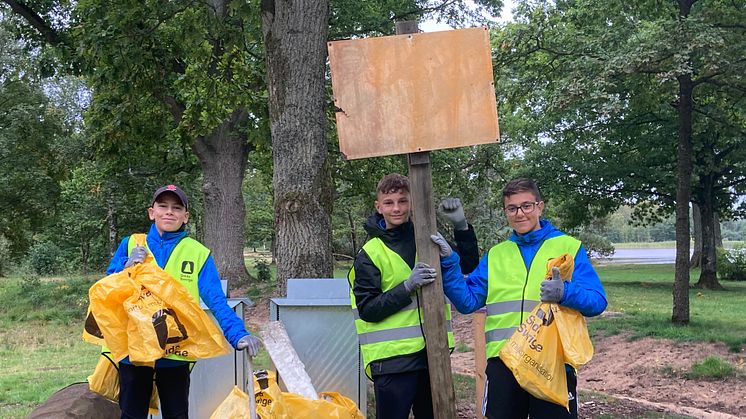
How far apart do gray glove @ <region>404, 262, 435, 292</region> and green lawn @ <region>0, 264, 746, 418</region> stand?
3.39 meters

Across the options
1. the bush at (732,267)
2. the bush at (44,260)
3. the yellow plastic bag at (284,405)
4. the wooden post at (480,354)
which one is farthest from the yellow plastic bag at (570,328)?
the bush at (44,260)

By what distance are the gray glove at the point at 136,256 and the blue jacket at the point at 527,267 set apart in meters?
1.59

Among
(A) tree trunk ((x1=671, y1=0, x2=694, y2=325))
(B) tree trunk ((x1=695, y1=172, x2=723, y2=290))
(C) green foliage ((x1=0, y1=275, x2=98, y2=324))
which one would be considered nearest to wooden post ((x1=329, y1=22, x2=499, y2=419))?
(A) tree trunk ((x1=671, y1=0, x2=694, y2=325))

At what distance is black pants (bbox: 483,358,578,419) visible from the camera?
313 cm

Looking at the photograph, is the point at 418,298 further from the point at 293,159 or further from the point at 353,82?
the point at 293,159

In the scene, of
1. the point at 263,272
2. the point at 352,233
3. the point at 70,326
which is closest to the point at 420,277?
the point at 70,326

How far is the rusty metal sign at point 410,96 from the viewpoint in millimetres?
3402

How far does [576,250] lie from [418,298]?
0.83 metres

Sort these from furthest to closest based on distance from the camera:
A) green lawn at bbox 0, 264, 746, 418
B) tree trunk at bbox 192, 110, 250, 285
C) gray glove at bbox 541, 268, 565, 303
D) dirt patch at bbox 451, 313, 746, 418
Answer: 1. tree trunk at bbox 192, 110, 250, 285
2. green lawn at bbox 0, 264, 746, 418
3. dirt patch at bbox 451, 313, 746, 418
4. gray glove at bbox 541, 268, 565, 303

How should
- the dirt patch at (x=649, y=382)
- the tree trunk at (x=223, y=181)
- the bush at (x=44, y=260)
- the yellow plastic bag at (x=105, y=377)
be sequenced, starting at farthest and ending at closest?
the bush at (x=44, y=260), the tree trunk at (x=223, y=181), the dirt patch at (x=649, y=382), the yellow plastic bag at (x=105, y=377)

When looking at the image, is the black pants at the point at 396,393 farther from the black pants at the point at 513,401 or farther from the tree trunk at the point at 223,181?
the tree trunk at the point at 223,181

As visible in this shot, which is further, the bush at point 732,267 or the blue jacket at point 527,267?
the bush at point 732,267

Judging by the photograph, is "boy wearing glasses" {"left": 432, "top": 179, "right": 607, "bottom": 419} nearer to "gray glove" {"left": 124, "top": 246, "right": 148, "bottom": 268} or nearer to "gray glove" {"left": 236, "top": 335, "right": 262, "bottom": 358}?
"gray glove" {"left": 236, "top": 335, "right": 262, "bottom": 358}

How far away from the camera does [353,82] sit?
3.40 m
